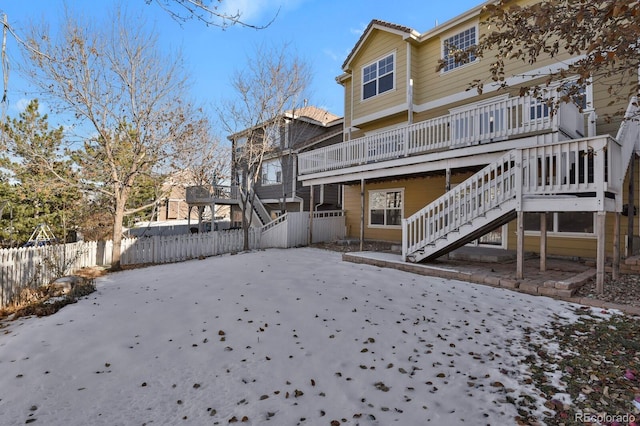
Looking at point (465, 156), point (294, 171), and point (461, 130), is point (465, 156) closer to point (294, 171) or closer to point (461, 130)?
point (461, 130)

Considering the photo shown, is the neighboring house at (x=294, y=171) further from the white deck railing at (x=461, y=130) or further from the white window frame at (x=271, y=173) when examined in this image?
the white deck railing at (x=461, y=130)

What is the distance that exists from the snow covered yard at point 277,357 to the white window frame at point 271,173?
1499 cm

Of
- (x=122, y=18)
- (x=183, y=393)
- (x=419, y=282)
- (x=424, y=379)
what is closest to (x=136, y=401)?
(x=183, y=393)

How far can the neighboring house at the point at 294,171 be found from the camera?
18.5 metres

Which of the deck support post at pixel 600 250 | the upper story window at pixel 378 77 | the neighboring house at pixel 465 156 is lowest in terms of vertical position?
the deck support post at pixel 600 250

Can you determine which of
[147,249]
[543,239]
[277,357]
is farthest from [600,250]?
[147,249]

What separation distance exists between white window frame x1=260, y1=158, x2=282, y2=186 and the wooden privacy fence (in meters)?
5.93

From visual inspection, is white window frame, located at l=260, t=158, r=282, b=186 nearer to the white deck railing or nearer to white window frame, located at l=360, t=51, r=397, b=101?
the white deck railing

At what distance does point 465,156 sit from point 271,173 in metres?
14.3

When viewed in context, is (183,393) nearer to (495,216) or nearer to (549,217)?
(495,216)

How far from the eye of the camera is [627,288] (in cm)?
602

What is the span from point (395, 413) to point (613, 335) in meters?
3.49

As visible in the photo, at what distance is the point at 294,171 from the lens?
1900 centimetres

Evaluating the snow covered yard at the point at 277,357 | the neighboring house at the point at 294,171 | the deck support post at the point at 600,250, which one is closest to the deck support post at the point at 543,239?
the deck support post at the point at 600,250
